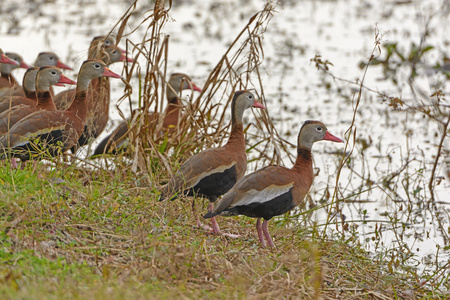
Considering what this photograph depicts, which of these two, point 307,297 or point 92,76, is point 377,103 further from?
point 307,297

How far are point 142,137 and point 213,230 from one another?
1.60 metres

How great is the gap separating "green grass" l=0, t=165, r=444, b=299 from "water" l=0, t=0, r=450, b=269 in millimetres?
860

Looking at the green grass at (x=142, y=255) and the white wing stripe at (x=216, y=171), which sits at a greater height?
the white wing stripe at (x=216, y=171)

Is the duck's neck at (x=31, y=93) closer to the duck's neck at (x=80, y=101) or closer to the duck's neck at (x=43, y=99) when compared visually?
the duck's neck at (x=43, y=99)

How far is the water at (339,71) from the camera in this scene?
720cm

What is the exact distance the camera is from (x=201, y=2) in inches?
635

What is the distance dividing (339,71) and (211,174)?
620cm

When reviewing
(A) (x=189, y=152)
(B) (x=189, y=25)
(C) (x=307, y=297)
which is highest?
(B) (x=189, y=25)

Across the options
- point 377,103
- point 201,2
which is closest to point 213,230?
point 377,103

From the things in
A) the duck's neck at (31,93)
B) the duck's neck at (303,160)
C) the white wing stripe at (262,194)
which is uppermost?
the duck's neck at (31,93)

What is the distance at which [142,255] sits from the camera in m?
4.62

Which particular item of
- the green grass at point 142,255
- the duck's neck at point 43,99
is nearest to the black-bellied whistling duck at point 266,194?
the green grass at point 142,255

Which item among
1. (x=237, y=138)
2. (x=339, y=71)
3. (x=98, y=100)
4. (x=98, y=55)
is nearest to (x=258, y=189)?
(x=237, y=138)

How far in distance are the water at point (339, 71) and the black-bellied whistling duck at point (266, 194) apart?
83 centimetres
